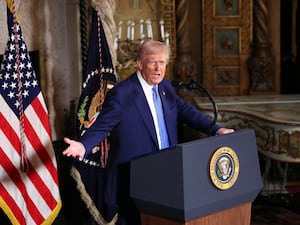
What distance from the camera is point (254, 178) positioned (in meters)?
2.92

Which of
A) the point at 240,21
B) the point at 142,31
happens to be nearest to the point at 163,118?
the point at 142,31

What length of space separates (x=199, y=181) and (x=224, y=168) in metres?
0.16

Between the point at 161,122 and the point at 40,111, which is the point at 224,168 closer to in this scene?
the point at 161,122

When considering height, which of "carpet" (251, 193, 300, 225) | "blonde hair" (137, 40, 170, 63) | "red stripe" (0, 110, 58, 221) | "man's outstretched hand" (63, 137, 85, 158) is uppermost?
"blonde hair" (137, 40, 170, 63)

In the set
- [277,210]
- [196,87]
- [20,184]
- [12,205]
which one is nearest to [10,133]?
[20,184]

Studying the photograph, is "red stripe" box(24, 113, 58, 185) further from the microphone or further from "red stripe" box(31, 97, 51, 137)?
the microphone

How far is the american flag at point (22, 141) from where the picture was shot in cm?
375

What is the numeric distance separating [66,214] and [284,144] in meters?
1.72

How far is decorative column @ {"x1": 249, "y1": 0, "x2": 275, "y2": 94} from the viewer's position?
7.05 meters

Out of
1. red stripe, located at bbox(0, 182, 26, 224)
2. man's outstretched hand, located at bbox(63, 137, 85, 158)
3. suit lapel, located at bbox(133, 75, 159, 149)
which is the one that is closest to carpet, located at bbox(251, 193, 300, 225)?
red stripe, located at bbox(0, 182, 26, 224)

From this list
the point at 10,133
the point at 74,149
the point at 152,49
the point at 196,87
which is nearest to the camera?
the point at 74,149

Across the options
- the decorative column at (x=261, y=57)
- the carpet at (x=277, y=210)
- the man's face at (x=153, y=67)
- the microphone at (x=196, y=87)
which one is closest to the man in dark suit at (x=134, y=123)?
the man's face at (x=153, y=67)

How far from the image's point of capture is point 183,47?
279 inches

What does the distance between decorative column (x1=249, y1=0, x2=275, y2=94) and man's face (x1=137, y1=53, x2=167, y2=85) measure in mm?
4080
